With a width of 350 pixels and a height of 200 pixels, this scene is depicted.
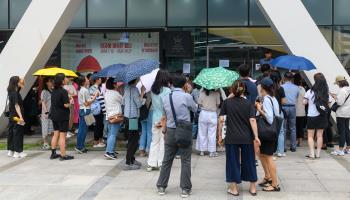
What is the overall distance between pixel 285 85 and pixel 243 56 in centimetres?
610

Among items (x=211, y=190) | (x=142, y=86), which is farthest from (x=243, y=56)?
(x=211, y=190)

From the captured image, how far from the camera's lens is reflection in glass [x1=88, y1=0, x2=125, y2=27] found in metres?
18.1

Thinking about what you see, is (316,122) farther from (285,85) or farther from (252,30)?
(252,30)

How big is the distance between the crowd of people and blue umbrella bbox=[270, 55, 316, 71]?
0.99 feet

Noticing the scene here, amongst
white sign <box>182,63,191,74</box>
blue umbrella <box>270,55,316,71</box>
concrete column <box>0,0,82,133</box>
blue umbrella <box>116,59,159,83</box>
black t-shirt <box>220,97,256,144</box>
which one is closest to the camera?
black t-shirt <box>220,97,256,144</box>

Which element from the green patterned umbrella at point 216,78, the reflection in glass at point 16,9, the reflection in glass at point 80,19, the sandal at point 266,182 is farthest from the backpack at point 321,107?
the reflection in glass at point 16,9

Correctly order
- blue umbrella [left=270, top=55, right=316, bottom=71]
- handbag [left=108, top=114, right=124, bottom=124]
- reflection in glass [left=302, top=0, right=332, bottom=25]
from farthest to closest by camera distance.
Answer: reflection in glass [left=302, top=0, right=332, bottom=25] → blue umbrella [left=270, top=55, right=316, bottom=71] → handbag [left=108, top=114, right=124, bottom=124]

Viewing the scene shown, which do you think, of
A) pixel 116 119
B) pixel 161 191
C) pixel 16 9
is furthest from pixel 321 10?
pixel 161 191

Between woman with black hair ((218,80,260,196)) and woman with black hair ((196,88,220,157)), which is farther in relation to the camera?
woman with black hair ((196,88,220,157))

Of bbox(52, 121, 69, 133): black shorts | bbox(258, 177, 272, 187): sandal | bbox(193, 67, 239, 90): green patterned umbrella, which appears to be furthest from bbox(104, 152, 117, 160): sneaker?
bbox(258, 177, 272, 187): sandal

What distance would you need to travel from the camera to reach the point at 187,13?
706 inches

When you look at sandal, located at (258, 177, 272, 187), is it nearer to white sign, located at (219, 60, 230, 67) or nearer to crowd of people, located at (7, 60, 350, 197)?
crowd of people, located at (7, 60, 350, 197)

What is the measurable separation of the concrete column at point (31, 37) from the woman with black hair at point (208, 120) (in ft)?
14.9

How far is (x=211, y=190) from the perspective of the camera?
26.6 ft
